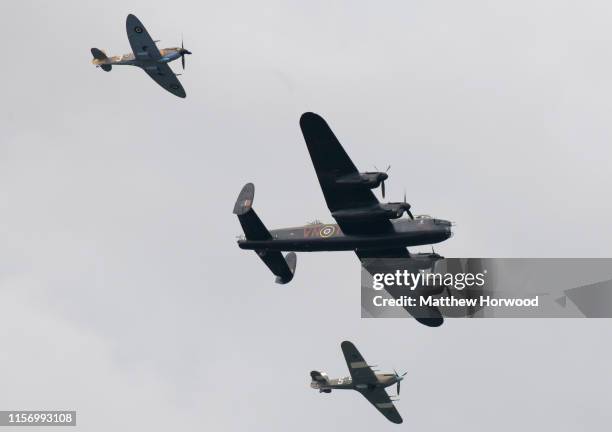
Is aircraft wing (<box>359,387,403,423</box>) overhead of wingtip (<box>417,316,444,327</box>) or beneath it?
beneath

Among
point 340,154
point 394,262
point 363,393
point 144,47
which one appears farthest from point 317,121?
point 363,393

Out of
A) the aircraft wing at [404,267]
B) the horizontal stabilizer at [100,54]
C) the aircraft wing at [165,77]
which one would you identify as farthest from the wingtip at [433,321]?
the horizontal stabilizer at [100,54]

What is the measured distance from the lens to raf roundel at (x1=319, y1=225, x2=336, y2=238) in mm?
55969

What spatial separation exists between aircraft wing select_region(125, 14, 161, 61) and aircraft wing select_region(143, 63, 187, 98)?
173 cm

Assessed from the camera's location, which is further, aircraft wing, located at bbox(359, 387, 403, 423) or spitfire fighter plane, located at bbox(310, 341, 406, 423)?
aircraft wing, located at bbox(359, 387, 403, 423)

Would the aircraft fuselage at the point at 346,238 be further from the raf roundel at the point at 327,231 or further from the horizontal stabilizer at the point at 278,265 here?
the horizontal stabilizer at the point at 278,265

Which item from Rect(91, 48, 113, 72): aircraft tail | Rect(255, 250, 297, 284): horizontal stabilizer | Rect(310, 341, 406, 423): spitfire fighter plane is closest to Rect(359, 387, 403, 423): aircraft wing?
Rect(310, 341, 406, 423): spitfire fighter plane

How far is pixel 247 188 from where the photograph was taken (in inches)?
2279

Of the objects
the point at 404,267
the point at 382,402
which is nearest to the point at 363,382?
the point at 382,402

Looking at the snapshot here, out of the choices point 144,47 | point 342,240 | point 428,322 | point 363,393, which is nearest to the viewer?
point 342,240

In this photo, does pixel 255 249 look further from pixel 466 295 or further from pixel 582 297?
pixel 582 297

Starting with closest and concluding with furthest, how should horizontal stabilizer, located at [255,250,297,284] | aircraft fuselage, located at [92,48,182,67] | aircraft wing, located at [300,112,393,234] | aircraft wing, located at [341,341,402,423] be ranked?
aircraft wing, located at [300,112,393,234]
horizontal stabilizer, located at [255,250,297,284]
aircraft fuselage, located at [92,48,182,67]
aircraft wing, located at [341,341,402,423]

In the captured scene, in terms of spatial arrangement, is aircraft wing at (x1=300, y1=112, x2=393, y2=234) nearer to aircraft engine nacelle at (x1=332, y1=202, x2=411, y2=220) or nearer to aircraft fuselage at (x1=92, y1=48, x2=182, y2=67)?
aircraft engine nacelle at (x1=332, y1=202, x2=411, y2=220)

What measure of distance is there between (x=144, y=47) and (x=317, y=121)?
88.3 ft
